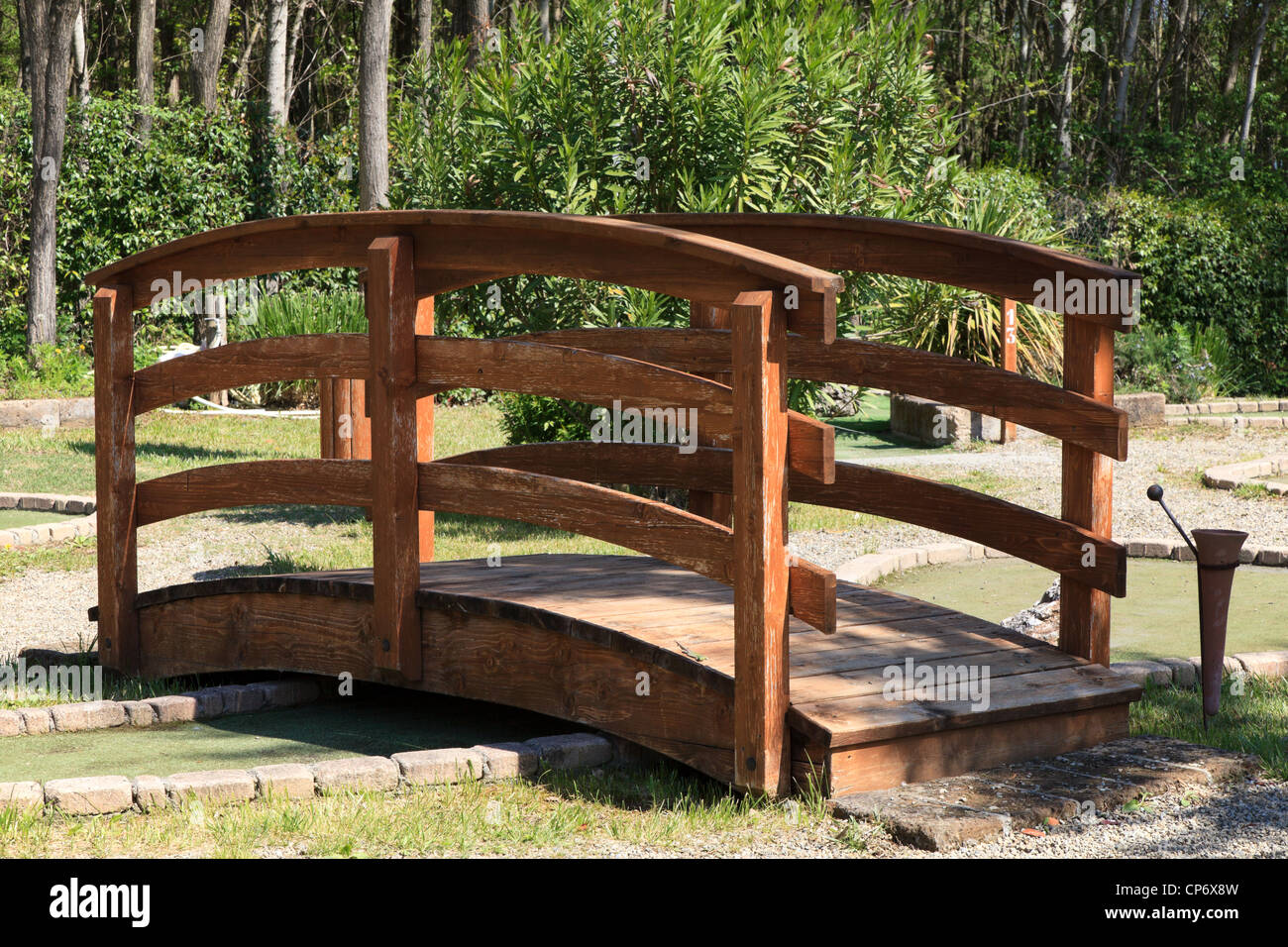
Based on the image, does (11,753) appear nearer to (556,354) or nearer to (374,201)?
(556,354)

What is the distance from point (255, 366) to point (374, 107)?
928cm

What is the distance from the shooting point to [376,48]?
1434cm

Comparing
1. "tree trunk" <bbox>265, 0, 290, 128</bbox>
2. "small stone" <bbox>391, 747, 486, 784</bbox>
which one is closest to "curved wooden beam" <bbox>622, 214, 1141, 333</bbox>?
"small stone" <bbox>391, 747, 486, 784</bbox>

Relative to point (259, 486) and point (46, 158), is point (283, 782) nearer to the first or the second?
point (259, 486)

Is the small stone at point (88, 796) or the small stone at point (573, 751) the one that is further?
the small stone at point (573, 751)

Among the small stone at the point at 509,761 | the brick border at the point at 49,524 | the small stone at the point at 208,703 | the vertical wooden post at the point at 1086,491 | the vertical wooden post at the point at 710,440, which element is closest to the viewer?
the small stone at the point at 509,761

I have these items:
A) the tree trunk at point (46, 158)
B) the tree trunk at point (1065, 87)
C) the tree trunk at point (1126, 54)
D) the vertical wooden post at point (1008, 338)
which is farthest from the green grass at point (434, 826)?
the tree trunk at point (1126, 54)

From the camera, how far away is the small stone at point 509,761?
186 inches

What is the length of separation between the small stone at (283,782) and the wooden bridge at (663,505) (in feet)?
2.75

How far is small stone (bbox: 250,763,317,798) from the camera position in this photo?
4445 millimetres

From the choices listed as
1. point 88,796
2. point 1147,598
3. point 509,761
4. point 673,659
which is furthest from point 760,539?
point 1147,598

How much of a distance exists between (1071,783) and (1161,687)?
5.21 feet

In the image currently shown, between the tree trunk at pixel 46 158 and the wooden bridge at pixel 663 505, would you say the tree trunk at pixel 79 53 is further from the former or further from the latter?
the wooden bridge at pixel 663 505
